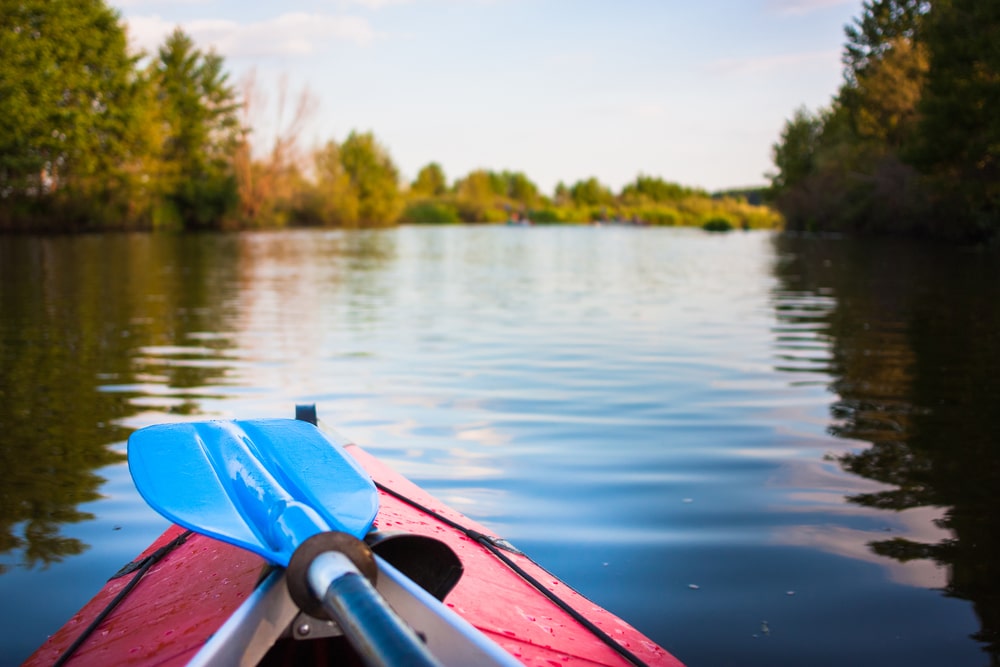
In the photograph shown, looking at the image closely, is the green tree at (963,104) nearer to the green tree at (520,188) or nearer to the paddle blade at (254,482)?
the paddle blade at (254,482)

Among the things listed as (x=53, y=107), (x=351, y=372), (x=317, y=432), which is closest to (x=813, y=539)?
(x=317, y=432)

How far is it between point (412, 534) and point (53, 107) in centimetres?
3624

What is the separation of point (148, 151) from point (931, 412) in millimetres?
39099

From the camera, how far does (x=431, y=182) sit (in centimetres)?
8806

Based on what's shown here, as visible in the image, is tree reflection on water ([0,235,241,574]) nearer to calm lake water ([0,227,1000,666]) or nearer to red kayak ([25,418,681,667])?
calm lake water ([0,227,1000,666])

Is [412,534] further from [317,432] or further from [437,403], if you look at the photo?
[437,403]

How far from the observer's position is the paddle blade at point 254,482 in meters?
1.71

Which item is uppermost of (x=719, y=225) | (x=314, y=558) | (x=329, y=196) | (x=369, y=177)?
(x=369, y=177)

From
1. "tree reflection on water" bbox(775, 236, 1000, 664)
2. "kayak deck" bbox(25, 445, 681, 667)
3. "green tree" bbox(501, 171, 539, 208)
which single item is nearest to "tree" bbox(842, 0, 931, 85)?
"tree reflection on water" bbox(775, 236, 1000, 664)

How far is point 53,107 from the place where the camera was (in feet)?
108

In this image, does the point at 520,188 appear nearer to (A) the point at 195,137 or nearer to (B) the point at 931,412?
Result: (A) the point at 195,137

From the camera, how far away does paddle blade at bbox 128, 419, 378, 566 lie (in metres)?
1.71

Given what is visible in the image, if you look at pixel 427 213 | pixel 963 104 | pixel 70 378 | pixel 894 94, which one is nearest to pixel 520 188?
pixel 427 213

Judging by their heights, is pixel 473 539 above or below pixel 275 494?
below
